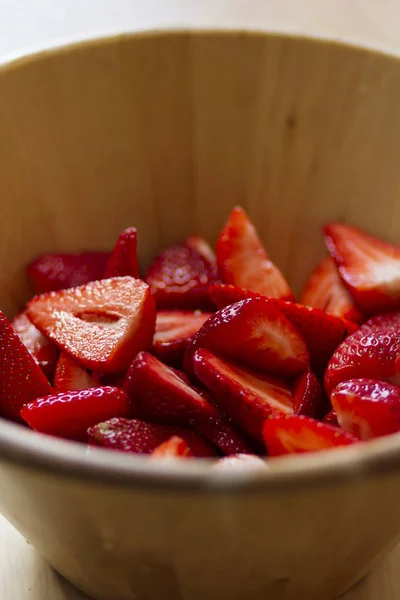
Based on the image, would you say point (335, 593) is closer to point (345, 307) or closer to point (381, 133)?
point (345, 307)

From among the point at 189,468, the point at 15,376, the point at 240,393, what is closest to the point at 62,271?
the point at 15,376

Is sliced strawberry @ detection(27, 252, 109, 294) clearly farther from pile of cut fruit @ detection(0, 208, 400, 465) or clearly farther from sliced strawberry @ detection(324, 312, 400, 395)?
sliced strawberry @ detection(324, 312, 400, 395)

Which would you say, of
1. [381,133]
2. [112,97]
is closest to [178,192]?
[112,97]

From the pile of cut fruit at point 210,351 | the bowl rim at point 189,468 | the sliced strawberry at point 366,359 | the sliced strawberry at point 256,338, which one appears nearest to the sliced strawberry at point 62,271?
the pile of cut fruit at point 210,351

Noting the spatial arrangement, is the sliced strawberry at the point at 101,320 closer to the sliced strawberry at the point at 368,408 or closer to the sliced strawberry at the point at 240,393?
the sliced strawberry at the point at 240,393

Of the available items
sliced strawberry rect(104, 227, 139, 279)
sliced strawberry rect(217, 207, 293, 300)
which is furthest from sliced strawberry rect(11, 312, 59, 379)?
sliced strawberry rect(217, 207, 293, 300)

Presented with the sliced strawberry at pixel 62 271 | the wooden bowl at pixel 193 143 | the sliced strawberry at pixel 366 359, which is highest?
the wooden bowl at pixel 193 143

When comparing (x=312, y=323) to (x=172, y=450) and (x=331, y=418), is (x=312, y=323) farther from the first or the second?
(x=172, y=450)
